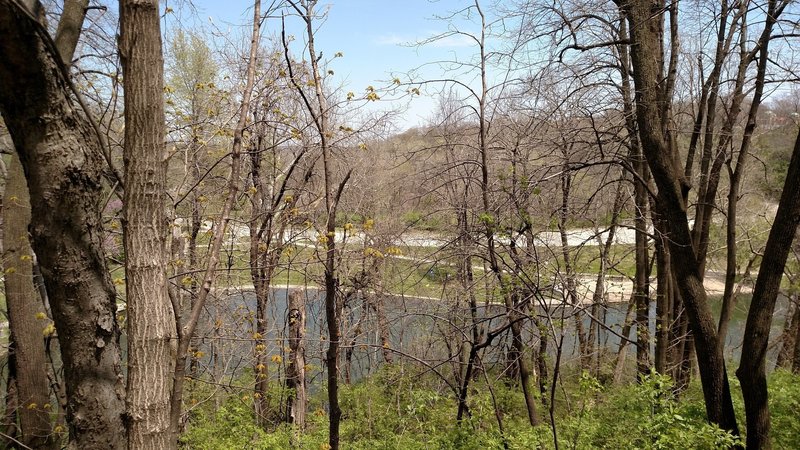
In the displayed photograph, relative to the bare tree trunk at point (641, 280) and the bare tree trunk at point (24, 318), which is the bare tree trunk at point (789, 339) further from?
the bare tree trunk at point (24, 318)

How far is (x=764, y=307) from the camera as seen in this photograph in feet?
13.8

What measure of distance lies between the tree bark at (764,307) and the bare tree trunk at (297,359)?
5.49 meters

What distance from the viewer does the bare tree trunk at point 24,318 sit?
189 inches

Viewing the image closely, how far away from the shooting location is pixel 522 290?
5637 millimetres

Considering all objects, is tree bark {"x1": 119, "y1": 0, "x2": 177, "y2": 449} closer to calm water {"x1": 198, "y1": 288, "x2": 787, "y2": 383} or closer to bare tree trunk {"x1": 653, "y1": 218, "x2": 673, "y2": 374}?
calm water {"x1": 198, "y1": 288, "x2": 787, "y2": 383}

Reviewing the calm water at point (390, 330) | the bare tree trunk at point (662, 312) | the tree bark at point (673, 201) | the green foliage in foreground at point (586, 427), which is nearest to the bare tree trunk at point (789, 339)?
the calm water at point (390, 330)

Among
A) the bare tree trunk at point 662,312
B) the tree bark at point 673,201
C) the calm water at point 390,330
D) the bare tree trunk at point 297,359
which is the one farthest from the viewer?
the bare tree trunk at point 297,359

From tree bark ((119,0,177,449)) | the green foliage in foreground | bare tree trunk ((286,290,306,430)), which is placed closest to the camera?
tree bark ((119,0,177,449))

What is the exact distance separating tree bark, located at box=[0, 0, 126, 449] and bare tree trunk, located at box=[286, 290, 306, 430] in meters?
5.12

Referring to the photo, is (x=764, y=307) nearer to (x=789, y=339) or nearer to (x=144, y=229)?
(x=144, y=229)

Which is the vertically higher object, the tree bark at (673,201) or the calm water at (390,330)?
the tree bark at (673,201)

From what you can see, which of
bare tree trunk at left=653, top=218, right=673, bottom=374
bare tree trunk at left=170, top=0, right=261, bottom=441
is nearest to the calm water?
bare tree trunk at left=653, top=218, right=673, bottom=374

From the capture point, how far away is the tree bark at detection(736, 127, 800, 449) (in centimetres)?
395

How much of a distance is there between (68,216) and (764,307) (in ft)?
16.6
